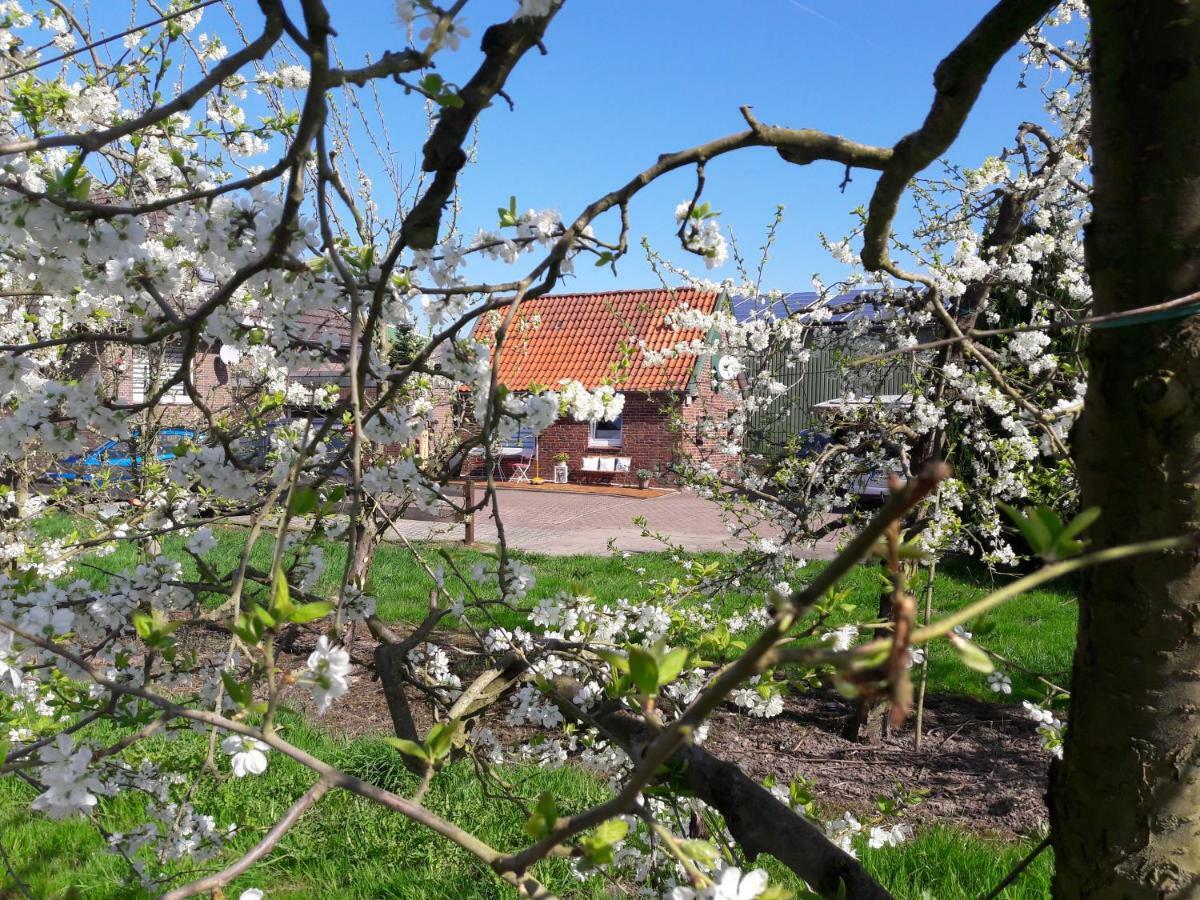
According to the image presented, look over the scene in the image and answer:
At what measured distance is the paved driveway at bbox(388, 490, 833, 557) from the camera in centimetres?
1174

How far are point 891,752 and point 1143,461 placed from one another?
13.5 feet

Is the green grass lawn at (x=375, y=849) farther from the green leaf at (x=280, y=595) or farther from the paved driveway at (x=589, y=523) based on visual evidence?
the paved driveway at (x=589, y=523)

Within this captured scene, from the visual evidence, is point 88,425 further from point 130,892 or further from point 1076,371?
point 1076,371

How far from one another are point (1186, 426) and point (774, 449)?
5.26m

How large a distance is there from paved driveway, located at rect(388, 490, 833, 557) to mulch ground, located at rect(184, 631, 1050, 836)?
3868 millimetres

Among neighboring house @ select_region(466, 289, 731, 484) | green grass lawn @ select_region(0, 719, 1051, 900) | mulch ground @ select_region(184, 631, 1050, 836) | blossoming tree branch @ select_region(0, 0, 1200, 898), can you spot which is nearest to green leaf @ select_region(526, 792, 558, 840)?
blossoming tree branch @ select_region(0, 0, 1200, 898)

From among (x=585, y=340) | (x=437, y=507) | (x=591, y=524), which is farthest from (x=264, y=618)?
(x=585, y=340)

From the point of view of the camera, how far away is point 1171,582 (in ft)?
3.74

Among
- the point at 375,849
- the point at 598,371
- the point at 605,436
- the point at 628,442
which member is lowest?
the point at 375,849

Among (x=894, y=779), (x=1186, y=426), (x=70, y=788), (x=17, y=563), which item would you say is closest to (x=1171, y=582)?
(x=1186, y=426)

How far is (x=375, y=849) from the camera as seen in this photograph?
11.4 ft

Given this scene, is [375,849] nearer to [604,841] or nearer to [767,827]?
[767,827]

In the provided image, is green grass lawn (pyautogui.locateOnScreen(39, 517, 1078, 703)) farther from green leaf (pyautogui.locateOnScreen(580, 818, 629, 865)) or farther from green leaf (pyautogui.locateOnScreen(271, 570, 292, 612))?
green leaf (pyautogui.locateOnScreen(580, 818, 629, 865))

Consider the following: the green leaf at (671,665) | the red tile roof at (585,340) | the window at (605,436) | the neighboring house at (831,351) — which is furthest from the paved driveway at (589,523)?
the green leaf at (671,665)
